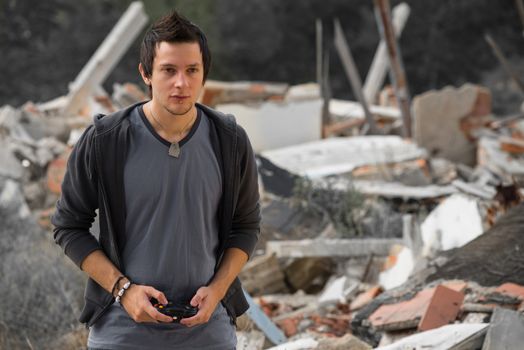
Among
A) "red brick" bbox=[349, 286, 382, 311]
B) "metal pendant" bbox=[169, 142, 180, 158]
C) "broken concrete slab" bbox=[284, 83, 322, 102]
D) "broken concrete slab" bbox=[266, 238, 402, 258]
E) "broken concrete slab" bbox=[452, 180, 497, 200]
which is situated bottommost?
"red brick" bbox=[349, 286, 382, 311]

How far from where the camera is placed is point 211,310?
105 inches

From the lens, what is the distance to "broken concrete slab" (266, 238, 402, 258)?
768 centimetres

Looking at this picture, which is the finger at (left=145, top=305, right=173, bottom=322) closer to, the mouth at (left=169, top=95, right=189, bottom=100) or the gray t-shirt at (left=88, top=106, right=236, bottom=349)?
the gray t-shirt at (left=88, top=106, right=236, bottom=349)

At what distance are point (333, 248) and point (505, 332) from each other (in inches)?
139

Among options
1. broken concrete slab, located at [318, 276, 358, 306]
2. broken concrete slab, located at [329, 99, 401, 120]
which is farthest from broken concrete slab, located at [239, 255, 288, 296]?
broken concrete slab, located at [329, 99, 401, 120]

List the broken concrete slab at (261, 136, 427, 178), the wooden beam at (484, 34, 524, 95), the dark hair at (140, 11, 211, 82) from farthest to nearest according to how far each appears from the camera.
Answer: the wooden beam at (484, 34, 524, 95) < the broken concrete slab at (261, 136, 427, 178) < the dark hair at (140, 11, 211, 82)

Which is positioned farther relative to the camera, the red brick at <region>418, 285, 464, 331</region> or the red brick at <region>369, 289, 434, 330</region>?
the red brick at <region>369, 289, 434, 330</region>

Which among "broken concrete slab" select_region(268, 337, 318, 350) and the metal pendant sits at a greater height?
the metal pendant

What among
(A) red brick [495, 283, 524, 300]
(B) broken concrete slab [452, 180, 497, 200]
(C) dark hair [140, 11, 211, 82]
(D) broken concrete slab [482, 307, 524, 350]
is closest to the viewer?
(C) dark hair [140, 11, 211, 82]

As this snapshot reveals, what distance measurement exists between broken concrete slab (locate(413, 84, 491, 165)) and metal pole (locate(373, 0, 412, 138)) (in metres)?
Result: 0.22

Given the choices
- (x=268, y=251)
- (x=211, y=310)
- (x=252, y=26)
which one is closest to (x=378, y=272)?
(x=268, y=251)

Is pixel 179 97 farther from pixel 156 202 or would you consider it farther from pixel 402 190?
pixel 402 190

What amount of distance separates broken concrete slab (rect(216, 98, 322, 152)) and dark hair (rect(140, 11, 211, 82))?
880cm

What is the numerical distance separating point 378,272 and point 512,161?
13.0 feet
